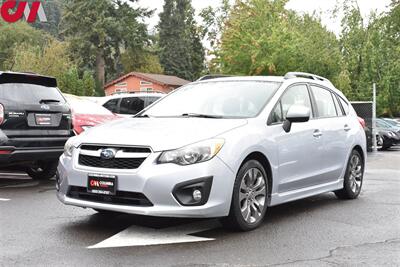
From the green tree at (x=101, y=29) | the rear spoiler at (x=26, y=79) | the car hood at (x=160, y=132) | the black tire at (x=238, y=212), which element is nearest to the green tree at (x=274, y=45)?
the green tree at (x=101, y=29)

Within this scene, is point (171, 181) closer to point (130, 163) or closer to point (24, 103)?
point (130, 163)

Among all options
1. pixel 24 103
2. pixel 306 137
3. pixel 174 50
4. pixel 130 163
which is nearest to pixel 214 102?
pixel 306 137

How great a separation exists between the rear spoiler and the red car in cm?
135

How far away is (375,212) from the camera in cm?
689

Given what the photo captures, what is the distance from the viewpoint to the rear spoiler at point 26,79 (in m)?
8.42

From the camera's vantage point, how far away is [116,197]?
529cm

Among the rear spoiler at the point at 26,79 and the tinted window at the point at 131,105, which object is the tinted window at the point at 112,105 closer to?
the tinted window at the point at 131,105

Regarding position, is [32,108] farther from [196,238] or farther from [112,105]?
[112,105]

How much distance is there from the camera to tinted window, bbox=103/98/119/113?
14.3 m

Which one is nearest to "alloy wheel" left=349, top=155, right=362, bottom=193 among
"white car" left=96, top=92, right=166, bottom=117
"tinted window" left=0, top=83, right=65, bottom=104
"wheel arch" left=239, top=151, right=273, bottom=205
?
"wheel arch" left=239, top=151, right=273, bottom=205

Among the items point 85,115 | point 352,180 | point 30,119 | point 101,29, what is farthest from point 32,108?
point 101,29

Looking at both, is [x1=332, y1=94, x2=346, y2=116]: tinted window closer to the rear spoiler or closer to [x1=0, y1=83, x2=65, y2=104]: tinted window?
[x1=0, y1=83, x2=65, y2=104]: tinted window

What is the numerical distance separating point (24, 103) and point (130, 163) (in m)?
3.86

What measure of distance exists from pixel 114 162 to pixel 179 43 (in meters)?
74.9
